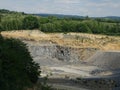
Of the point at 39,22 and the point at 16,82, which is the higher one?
Answer: the point at 16,82

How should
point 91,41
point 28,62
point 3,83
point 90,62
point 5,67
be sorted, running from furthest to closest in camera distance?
1. point 91,41
2. point 90,62
3. point 28,62
4. point 5,67
5. point 3,83

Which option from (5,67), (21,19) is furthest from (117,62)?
(21,19)

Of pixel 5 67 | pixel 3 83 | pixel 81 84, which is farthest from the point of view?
pixel 81 84

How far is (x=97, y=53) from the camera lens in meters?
69.8

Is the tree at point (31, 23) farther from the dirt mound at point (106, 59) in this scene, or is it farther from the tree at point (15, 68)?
the tree at point (15, 68)

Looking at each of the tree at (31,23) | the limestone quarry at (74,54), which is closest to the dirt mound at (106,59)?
the limestone quarry at (74,54)

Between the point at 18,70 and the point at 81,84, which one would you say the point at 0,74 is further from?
the point at 81,84

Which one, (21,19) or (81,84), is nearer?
(81,84)

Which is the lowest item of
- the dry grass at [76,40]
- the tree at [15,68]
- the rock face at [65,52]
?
the rock face at [65,52]

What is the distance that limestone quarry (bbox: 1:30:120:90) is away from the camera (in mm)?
55406

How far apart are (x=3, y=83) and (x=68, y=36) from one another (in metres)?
68.6

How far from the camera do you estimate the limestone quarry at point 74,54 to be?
2181 inches

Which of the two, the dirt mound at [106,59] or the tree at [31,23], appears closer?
the dirt mound at [106,59]

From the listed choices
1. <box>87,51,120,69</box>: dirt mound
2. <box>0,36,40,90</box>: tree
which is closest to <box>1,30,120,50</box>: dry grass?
<box>87,51,120,69</box>: dirt mound
